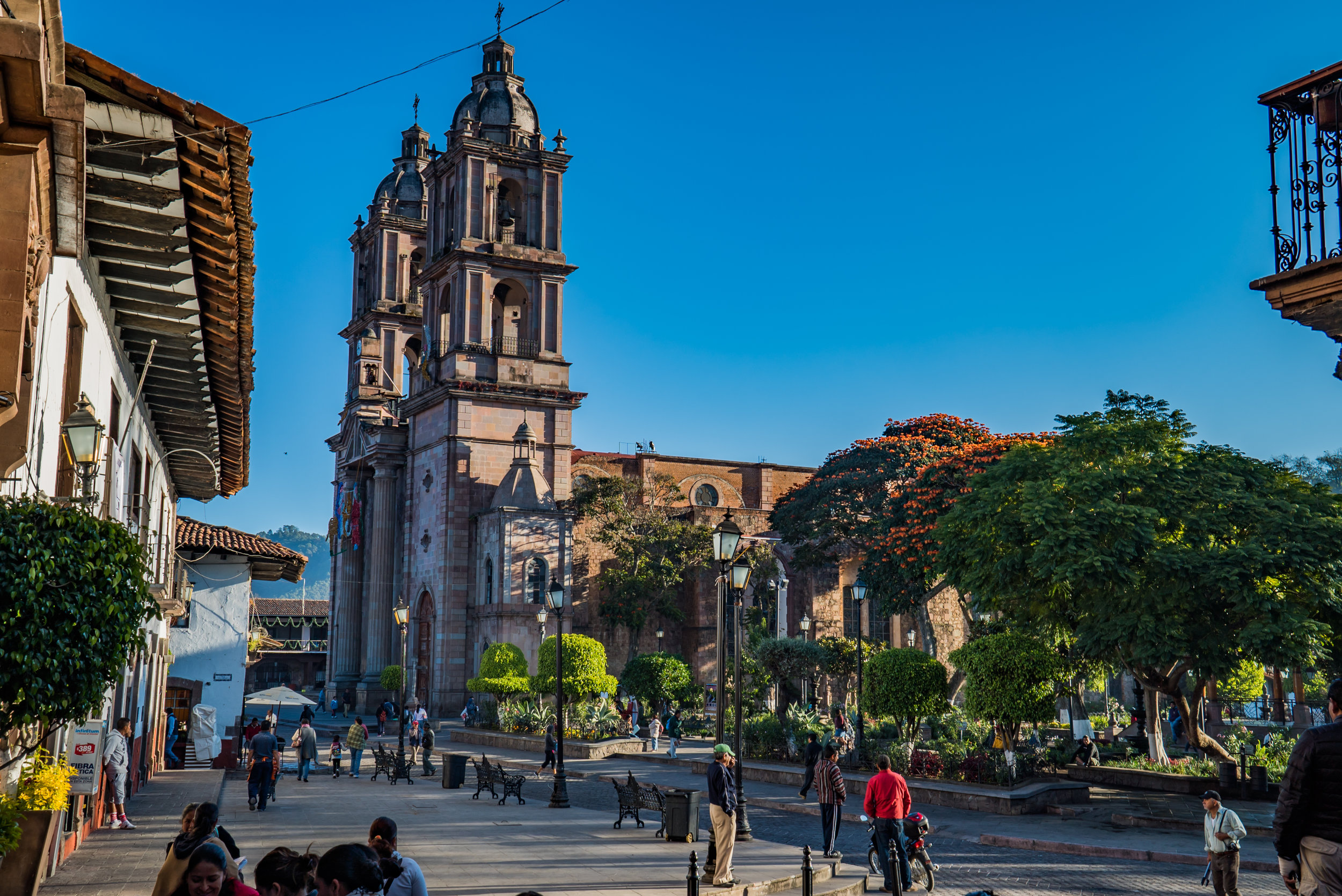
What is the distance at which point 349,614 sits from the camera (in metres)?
59.4

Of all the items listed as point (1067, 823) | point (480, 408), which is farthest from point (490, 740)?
point (1067, 823)

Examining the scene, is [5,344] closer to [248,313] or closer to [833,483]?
[248,313]

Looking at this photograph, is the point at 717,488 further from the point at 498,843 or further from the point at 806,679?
the point at 498,843

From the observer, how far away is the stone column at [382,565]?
184 feet

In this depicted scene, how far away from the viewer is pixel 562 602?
76.9ft

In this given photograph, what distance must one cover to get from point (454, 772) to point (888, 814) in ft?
43.7

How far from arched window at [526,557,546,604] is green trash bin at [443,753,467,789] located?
22797 mm

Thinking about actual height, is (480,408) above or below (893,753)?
above

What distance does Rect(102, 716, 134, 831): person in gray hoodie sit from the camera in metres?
15.0

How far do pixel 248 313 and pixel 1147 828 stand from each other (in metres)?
15.0

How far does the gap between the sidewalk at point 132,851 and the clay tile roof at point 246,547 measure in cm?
601

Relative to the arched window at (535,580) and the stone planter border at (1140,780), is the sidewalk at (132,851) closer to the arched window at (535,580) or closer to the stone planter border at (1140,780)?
the stone planter border at (1140,780)

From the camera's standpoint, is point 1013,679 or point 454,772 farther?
point 454,772

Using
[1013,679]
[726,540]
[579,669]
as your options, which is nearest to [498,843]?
[726,540]
